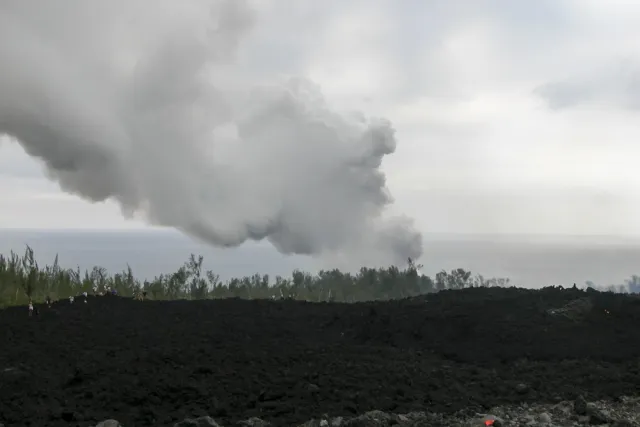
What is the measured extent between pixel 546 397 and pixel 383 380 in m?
1.61

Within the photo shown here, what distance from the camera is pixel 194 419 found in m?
4.60

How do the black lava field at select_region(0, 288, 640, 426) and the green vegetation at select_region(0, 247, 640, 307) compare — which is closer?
the black lava field at select_region(0, 288, 640, 426)

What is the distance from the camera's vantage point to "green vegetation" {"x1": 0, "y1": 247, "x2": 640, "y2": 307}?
12.0 metres

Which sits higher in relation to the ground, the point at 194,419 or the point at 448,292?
the point at 448,292

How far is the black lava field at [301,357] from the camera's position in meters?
5.15

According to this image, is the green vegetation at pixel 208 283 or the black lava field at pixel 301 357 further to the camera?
the green vegetation at pixel 208 283

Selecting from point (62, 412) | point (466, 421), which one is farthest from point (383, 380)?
point (62, 412)

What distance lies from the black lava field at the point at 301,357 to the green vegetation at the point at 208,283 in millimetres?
2364

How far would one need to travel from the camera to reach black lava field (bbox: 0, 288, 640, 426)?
515 centimetres

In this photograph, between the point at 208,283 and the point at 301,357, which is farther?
the point at 208,283

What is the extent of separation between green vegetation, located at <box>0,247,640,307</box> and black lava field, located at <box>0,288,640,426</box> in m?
2.36

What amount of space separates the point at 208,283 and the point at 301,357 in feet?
32.2

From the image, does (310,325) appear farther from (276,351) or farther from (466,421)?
(466,421)

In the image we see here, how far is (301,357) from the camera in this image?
6555mm
